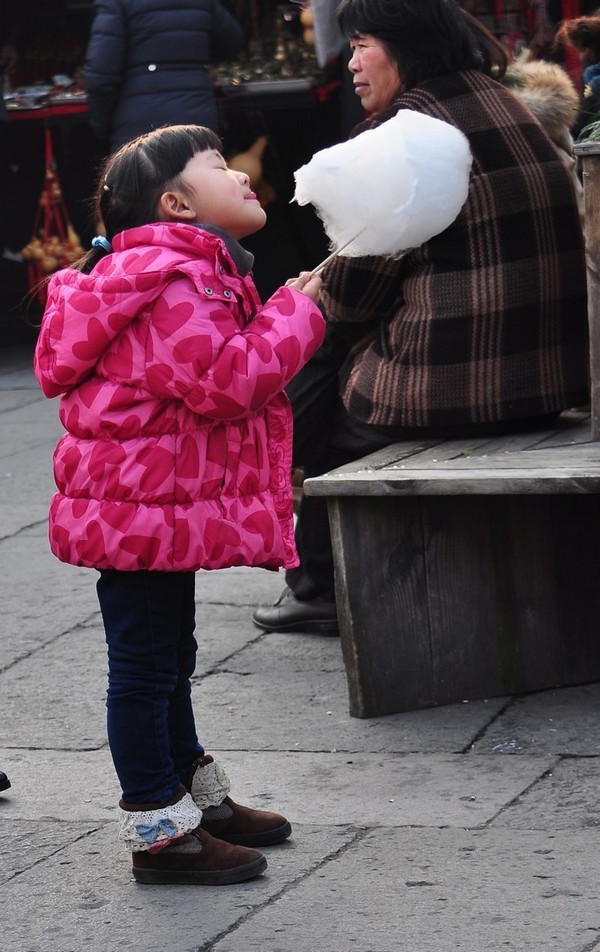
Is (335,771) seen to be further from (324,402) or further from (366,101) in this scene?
(366,101)

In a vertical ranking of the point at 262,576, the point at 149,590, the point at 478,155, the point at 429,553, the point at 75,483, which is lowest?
the point at 262,576

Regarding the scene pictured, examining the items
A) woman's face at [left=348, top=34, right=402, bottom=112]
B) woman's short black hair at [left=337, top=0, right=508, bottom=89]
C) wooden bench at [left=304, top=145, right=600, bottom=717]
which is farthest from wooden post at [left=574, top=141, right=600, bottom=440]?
woman's face at [left=348, top=34, right=402, bottom=112]

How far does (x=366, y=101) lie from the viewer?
4059 mm

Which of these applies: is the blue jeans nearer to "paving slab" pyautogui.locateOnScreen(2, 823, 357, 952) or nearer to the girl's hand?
"paving slab" pyautogui.locateOnScreen(2, 823, 357, 952)

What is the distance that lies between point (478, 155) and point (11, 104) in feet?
21.8

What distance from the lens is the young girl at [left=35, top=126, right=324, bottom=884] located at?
2.76 meters

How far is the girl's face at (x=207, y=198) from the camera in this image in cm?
289

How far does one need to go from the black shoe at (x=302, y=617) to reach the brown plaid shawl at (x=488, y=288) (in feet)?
2.29

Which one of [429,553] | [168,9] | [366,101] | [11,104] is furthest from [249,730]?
[11,104]

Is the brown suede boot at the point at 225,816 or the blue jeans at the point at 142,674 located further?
the brown suede boot at the point at 225,816

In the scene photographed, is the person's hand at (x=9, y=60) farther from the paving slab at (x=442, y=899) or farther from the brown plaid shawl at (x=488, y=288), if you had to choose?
the paving slab at (x=442, y=899)

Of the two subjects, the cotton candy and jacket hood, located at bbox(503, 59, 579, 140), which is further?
jacket hood, located at bbox(503, 59, 579, 140)

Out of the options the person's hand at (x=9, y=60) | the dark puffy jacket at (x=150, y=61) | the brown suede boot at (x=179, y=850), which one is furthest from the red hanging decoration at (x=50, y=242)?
the brown suede boot at (x=179, y=850)

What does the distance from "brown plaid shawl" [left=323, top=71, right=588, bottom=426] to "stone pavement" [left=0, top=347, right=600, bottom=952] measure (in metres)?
0.75
